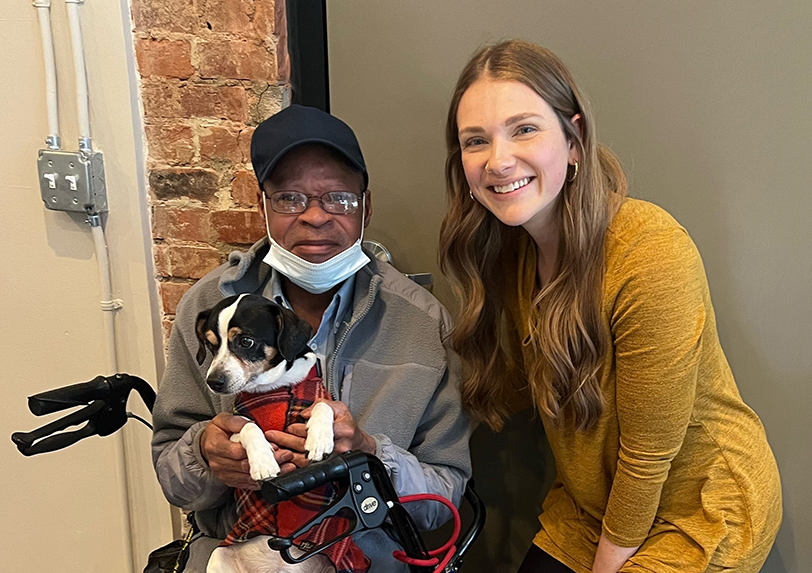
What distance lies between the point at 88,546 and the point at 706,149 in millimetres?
1888

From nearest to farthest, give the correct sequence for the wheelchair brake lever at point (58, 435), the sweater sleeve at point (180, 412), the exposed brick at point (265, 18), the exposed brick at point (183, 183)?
1. the wheelchair brake lever at point (58, 435)
2. the sweater sleeve at point (180, 412)
3. the exposed brick at point (265, 18)
4. the exposed brick at point (183, 183)

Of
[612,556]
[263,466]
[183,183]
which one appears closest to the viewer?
[263,466]

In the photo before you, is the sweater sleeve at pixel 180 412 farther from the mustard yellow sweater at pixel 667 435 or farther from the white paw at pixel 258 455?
the mustard yellow sweater at pixel 667 435

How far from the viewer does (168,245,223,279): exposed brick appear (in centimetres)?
158

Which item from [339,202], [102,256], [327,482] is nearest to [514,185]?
[339,202]

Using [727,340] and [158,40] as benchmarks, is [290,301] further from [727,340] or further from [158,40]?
[727,340]

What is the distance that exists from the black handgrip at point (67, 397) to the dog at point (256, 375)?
255mm

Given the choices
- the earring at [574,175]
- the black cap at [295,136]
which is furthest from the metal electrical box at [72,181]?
the earring at [574,175]

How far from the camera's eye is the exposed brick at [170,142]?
1.51 metres

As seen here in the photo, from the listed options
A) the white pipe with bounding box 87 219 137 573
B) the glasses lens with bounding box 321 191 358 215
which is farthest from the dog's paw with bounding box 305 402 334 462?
the white pipe with bounding box 87 219 137 573

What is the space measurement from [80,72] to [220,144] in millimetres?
338

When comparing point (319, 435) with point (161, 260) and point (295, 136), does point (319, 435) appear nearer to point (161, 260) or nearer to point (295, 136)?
point (295, 136)

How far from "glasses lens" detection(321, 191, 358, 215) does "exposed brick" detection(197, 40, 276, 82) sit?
14.2 inches

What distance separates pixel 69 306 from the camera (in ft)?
5.39
